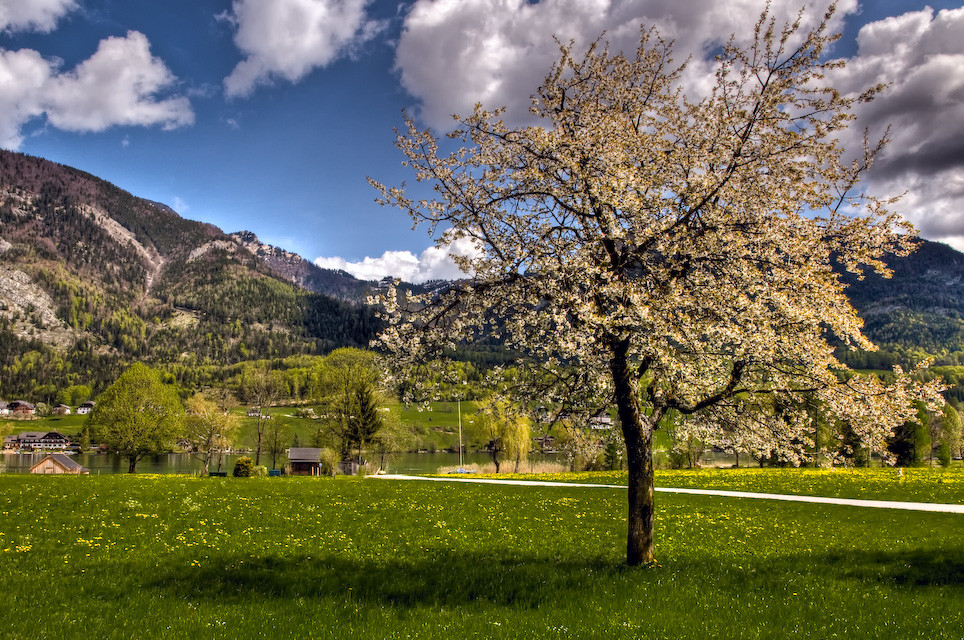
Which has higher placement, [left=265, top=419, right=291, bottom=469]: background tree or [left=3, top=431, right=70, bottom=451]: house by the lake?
[left=265, top=419, right=291, bottom=469]: background tree

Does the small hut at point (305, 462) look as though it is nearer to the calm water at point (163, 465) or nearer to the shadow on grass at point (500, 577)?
the calm water at point (163, 465)

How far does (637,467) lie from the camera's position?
506 inches

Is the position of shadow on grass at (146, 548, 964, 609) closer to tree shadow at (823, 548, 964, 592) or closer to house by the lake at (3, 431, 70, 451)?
tree shadow at (823, 548, 964, 592)

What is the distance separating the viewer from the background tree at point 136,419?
67438 mm

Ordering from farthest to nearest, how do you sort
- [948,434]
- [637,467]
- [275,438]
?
1. [948,434]
2. [275,438]
3. [637,467]

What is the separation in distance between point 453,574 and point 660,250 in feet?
29.8

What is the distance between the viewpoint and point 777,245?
12.0 m

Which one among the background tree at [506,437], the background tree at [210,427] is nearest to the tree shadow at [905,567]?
the background tree at [506,437]

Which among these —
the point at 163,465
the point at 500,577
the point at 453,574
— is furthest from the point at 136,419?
the point at 500,577

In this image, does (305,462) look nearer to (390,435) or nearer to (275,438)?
(390,435)

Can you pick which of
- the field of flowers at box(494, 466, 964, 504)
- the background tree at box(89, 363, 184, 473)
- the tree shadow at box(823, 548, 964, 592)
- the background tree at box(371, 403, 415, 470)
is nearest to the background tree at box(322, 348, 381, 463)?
the background tree at box(371, 403, 415, 470)

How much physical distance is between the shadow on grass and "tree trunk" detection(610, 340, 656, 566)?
0.69 meters

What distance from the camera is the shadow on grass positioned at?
1055cm

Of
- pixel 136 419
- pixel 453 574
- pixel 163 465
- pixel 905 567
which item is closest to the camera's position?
pixel 453 574
